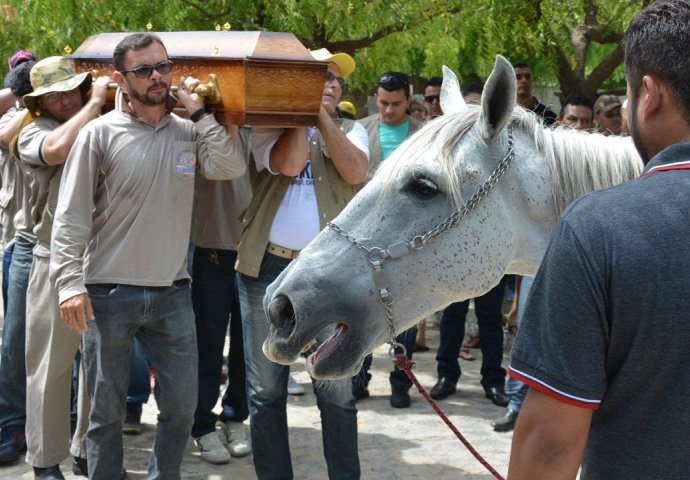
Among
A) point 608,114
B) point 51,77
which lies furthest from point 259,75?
point 608,114

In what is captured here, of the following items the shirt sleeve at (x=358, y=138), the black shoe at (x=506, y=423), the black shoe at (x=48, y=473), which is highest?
the shirt sleeve at (x=358, y=138)

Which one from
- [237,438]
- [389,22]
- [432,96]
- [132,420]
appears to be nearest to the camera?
[237,438]

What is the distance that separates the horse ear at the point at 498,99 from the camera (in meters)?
2.20

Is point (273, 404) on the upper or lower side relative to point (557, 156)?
lower

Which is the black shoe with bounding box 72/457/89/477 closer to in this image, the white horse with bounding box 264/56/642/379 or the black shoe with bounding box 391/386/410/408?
the black shoe with bounding box 391/386/410/408

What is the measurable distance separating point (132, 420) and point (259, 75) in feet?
9.40

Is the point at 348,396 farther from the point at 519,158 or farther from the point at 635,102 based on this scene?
the point at 635,102

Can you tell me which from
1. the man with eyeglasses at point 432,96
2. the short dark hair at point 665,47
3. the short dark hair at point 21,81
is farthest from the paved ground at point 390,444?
the short dark hair at point 665,47

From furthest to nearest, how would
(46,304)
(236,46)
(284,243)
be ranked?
1. (46,304)
2. (284,243)
3. (236,46)

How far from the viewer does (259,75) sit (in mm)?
3812

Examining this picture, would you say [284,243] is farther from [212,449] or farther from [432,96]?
[432,96]

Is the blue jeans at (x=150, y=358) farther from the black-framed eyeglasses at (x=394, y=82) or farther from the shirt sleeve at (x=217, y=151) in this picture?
the black-framed eyeglasses at (x=394, y=82)

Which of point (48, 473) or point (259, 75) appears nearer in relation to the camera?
point (259, 75)

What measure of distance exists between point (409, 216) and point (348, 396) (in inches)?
83.1
